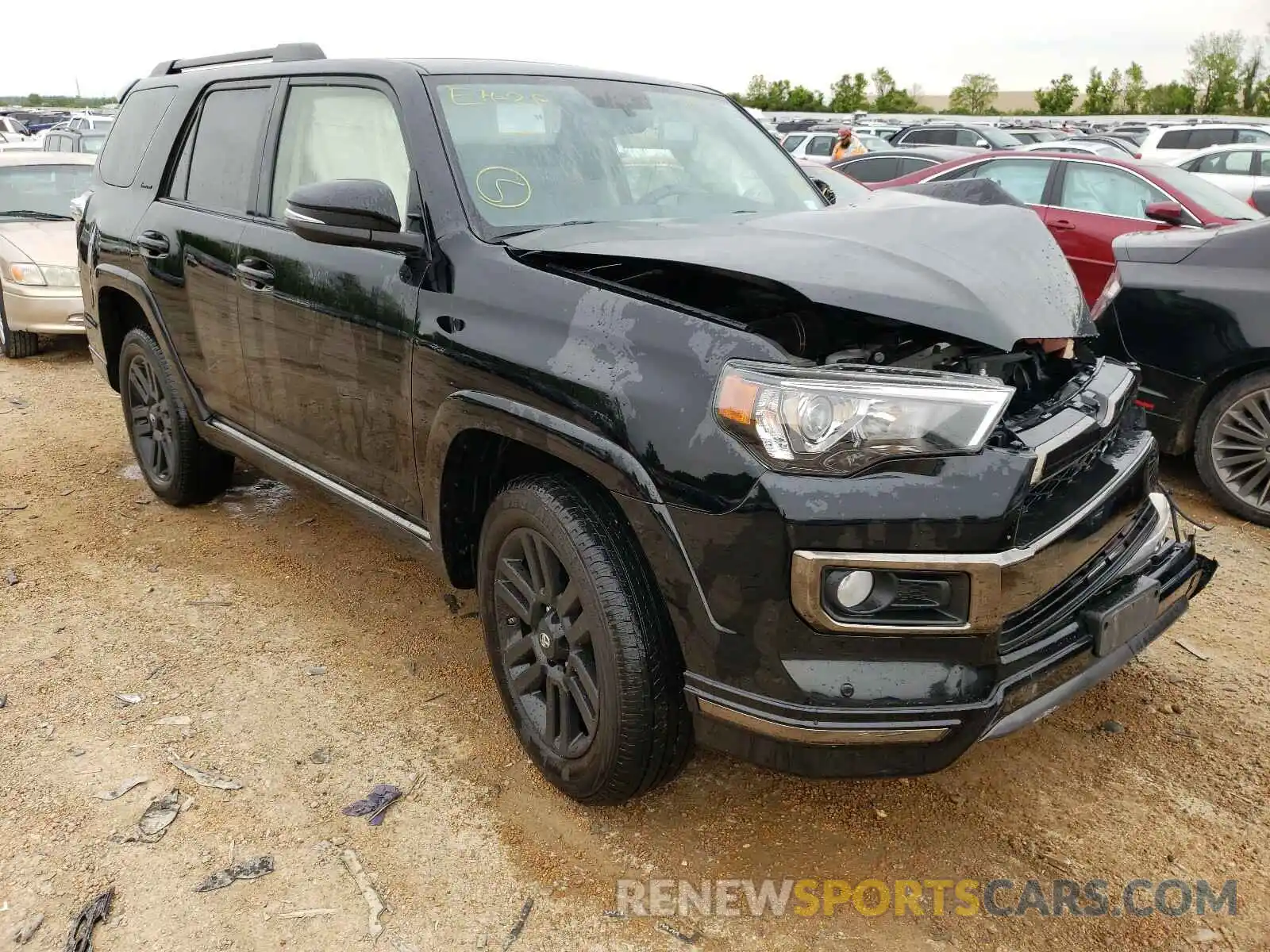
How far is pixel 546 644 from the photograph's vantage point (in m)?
2.62

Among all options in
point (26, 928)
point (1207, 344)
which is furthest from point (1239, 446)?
point (26, 928)

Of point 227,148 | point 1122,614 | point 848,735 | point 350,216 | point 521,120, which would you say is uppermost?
point 521,120

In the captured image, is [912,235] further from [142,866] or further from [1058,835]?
[142,866]

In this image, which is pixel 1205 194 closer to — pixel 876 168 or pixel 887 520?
pixel 876 168

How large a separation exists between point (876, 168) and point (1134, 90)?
61.1 meters

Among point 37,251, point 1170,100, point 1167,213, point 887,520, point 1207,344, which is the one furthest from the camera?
point 1170,100

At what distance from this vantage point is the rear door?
729 cm

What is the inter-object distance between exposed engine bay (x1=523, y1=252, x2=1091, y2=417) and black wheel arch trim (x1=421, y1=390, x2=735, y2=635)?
354 mm

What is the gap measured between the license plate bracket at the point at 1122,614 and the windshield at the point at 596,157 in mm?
1651

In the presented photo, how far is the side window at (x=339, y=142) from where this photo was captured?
10.1 ft

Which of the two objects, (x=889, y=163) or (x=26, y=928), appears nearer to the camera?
(x=26, y=928)

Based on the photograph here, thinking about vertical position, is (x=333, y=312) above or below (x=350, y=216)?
below

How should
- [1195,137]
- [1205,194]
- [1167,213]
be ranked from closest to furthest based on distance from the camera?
[1167,213] < [1205,194] < [1195,137]

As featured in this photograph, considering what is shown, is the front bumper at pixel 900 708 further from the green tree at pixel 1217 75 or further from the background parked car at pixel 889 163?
the green tree at pixel 1217 75
